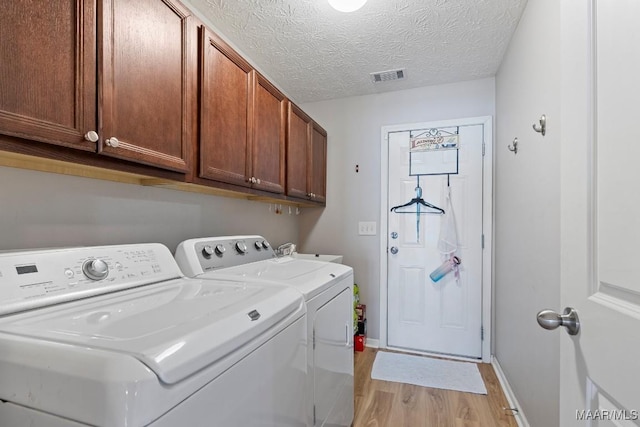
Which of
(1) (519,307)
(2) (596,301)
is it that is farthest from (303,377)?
(1) (519,307)

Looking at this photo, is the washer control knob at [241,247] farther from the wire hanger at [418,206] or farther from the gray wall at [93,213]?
the wire hanger at [418,206]

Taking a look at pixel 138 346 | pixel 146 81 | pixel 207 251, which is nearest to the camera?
pixel 138 346

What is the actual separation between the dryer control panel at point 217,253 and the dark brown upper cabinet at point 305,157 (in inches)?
20.2

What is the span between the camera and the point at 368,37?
2.06m

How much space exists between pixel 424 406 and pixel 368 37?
2.48 metres

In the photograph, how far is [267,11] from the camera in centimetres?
183

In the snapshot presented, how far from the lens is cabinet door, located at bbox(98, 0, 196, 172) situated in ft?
3.22

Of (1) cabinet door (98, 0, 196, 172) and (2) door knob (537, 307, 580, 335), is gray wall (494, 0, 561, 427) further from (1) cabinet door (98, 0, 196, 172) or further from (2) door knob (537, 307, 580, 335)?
(1) cabinet door (98, 0, 196, 172)

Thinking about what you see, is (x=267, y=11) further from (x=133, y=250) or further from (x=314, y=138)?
(x=133, y=250)

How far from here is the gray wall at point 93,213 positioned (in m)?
1.02

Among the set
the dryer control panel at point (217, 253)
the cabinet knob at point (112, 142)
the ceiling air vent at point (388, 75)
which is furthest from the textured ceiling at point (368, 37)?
the dryer control panel at point (217, 253)

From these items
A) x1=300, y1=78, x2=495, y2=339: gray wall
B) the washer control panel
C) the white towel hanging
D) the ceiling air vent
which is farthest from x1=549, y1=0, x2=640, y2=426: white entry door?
x1=300, y1=78, x2=495, y2=339: gray wall

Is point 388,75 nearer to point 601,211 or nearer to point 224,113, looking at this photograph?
point 224,113

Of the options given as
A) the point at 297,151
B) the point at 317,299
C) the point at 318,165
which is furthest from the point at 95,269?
the point at 318,165
